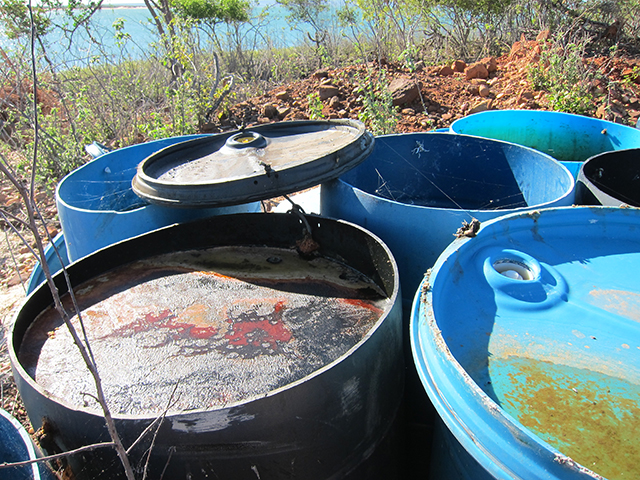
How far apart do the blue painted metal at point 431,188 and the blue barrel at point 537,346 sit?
0.28m

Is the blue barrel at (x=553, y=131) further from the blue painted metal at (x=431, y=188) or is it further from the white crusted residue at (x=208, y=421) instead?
the white crusted residue at (x=208, y=421)

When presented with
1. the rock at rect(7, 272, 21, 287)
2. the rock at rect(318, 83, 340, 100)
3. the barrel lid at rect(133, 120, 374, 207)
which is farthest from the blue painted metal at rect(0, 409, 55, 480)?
the rock at rect(318, 83, 340, 100)

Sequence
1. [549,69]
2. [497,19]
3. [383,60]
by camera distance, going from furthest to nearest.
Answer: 1. [497,19]
2. [383,60]
3. [549,69]

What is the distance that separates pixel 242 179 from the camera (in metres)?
1.71

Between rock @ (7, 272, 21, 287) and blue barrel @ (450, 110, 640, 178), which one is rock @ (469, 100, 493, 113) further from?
rock @ (7, 272, 21, 287)

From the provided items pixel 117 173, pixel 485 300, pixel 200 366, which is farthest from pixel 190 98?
pixel 485 300

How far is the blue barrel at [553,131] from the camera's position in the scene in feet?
10.0

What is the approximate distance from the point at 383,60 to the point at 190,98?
266 centimetres

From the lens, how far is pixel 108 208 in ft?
10.5

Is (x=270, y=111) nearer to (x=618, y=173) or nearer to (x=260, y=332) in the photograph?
(x=618, y=173)

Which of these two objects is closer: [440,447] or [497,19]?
[440,447]

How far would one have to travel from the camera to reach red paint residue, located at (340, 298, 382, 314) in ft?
5.76

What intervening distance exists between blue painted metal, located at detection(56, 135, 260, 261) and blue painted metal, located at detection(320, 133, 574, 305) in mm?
787

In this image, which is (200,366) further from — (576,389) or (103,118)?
(103,118)
